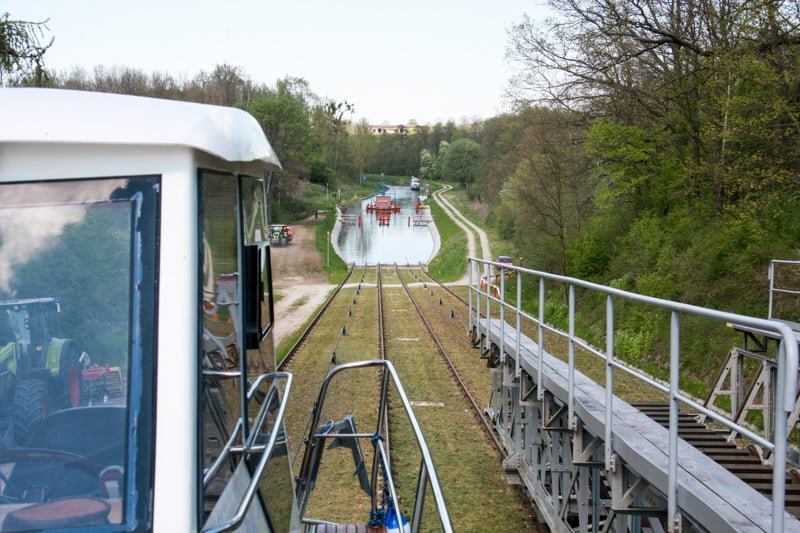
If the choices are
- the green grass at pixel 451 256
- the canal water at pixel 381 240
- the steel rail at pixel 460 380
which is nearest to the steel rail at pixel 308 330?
the steel rail at pixel 460 380

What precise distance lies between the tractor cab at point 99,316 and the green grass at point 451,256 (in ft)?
134

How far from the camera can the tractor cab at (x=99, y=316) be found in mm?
2348

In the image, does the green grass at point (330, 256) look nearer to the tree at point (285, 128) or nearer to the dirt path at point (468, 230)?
the tree at point (285, 128)

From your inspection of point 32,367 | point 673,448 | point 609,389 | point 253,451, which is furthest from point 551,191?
point 32,367

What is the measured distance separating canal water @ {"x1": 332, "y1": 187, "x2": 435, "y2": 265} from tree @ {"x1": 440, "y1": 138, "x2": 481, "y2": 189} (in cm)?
1024

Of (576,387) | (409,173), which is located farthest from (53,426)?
(409,173)

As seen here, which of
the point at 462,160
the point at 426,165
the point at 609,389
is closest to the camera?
the point at 609,389

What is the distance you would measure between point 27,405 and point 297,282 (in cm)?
3963

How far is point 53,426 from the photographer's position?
7.79ft

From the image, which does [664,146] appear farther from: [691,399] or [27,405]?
[27,405]

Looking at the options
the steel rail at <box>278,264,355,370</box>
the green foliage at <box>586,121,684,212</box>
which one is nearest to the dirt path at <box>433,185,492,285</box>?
the steel rail at <box>278,264,355,370</box>

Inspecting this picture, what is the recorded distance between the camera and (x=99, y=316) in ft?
7.88

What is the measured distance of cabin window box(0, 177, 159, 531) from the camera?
7.71 ft

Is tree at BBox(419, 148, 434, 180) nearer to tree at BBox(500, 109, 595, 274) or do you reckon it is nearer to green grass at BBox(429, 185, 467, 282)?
green grass at BBox(429, 185, 467, 282)
